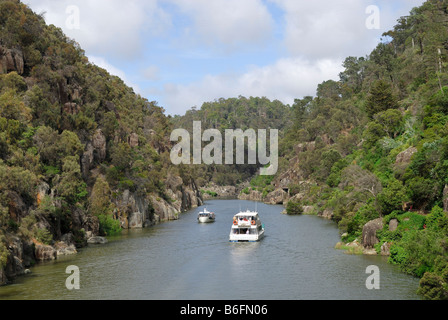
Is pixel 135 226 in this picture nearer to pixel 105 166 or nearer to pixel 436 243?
pixel 105 166

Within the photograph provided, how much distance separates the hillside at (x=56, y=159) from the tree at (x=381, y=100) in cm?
5234

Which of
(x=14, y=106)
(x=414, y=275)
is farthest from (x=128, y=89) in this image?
(x=414, y=275)

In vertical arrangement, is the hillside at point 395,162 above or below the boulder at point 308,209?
above

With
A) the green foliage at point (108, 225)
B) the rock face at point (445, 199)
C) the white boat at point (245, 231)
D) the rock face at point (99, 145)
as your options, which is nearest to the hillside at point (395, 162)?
the rock face at point (445, 199)

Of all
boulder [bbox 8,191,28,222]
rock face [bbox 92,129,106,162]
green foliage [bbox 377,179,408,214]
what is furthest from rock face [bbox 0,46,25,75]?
green foliage [bbox 377,179,408,214]

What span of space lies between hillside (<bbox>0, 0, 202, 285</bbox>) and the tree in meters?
52.3

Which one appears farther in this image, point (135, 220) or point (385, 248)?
point (135, 220)

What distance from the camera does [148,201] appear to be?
96.2m

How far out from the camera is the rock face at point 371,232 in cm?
5125

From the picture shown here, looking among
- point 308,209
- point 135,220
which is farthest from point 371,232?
point 308,209

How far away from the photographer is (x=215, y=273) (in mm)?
45344

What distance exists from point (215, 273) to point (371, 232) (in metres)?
19.5

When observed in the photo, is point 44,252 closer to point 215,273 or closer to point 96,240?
point 96,240

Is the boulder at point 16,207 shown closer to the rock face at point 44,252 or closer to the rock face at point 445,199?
the rock face at point 44,252
